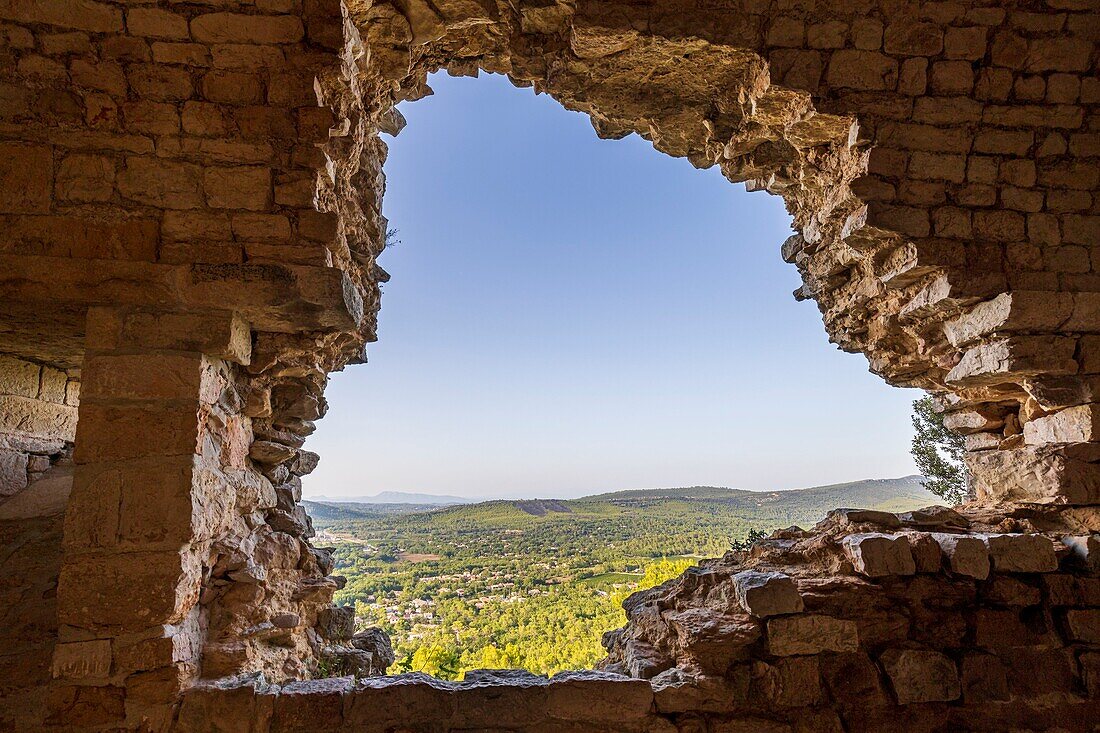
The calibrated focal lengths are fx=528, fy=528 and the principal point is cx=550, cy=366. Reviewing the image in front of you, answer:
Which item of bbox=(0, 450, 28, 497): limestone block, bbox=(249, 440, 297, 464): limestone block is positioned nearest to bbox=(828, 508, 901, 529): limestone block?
bbox=(249, 440, 297, 464): limestone block

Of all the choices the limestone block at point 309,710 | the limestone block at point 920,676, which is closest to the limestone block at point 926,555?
the limestone block at point 920,676

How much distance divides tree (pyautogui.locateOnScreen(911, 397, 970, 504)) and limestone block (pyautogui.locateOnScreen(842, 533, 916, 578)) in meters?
9.44

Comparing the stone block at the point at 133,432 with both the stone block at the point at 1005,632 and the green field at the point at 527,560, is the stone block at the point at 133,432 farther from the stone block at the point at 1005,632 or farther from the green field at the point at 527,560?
the stone block at the point at 1005,632

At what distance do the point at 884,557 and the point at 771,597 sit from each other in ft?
2.31

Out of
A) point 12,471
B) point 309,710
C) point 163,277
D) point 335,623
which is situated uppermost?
point 163,277

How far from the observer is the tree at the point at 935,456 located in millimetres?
10750

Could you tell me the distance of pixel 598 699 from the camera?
8.95 feet

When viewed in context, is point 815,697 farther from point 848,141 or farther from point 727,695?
point 848,141

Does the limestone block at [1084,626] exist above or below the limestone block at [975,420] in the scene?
below

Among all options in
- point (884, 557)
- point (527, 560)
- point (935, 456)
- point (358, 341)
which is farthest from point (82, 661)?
point (935, 456)

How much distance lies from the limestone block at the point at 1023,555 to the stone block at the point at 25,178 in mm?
5392

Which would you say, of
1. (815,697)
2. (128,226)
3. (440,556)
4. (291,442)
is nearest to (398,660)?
(440,556)

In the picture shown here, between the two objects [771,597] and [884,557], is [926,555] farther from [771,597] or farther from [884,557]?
[771,597]

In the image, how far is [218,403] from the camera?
113 inches
